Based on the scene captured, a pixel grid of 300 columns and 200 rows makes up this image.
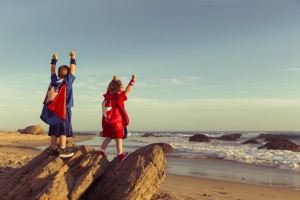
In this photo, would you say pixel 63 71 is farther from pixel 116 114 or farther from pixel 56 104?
pixel 116 114

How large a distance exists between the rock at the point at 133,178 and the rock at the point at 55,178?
0.87 ft

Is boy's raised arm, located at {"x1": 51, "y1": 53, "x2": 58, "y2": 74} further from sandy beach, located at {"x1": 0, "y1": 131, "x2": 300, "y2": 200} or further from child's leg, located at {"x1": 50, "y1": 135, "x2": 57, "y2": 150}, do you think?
sandy beach, located at {"x1": 0, "y1": 131, "x2": 300, "y2": 200}

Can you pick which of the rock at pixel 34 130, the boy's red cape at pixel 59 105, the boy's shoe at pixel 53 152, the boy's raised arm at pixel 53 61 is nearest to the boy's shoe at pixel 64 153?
the boy's shoe at pixel 53 152

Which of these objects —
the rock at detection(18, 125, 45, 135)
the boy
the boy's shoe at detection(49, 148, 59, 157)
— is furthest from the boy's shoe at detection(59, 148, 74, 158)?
the rock at detection(18, 125, 45, 135)

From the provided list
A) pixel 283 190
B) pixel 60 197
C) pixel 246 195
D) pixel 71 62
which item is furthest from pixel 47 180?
pixel 283 190

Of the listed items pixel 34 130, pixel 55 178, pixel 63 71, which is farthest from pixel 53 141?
pixel 34 130

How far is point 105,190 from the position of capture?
19.7ft

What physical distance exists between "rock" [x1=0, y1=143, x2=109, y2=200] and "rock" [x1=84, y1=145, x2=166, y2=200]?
266 millimetres

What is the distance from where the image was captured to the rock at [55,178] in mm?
5359

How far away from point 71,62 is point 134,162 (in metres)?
2.52

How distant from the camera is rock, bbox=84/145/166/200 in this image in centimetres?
573

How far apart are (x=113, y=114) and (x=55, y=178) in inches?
73.1

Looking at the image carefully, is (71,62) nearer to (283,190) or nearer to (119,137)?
(119,137)

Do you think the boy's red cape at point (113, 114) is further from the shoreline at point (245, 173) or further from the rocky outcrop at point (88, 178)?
the shoreline at point (245, 173)
